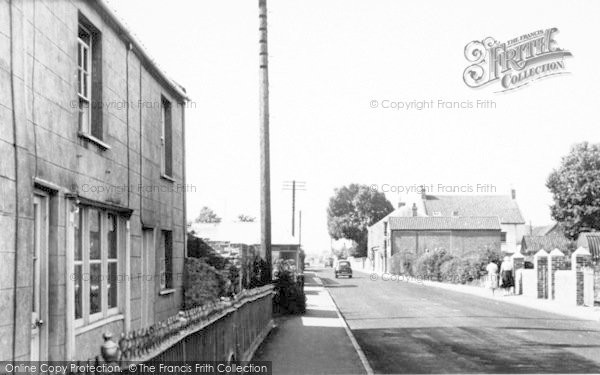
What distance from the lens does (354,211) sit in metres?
98.6

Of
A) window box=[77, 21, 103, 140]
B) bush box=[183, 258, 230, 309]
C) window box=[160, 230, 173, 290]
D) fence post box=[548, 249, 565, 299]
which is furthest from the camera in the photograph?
fence post box=[548, 249, 565, 299]

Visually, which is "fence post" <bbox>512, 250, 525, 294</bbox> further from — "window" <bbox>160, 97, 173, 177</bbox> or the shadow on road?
"window" <bbox>160, 97, 173, 177</bbox>

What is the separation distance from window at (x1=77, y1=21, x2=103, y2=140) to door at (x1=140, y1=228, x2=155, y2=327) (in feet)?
10.9

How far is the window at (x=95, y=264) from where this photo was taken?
28.3 ft

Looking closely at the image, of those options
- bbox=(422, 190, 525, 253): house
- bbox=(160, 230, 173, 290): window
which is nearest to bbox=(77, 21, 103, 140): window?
bbox=(160, 230, 173, 290): window

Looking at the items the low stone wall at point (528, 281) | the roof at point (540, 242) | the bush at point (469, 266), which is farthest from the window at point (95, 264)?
the roof at point (540, 242)

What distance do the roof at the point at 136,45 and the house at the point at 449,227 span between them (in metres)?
57.5

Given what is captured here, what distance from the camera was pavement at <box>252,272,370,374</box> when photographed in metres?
10.3

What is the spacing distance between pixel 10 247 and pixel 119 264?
421 centimetres

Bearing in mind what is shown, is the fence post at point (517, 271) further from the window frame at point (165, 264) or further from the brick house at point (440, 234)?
the brick house at point (440, 234)

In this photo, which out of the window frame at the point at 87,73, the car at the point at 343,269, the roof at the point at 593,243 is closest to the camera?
the window frame at the point at 87,73

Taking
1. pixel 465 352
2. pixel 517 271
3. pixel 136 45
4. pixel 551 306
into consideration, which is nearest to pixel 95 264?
pixel 136 45

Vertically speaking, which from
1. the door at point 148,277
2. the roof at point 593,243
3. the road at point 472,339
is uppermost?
the door at point 148,277

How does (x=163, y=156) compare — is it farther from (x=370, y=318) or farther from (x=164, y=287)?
(x=370, y=318)
